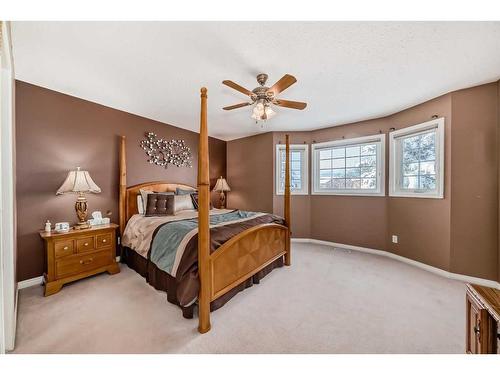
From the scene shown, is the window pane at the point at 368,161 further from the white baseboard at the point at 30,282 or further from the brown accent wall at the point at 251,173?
the white baseboard at the point at 30,282

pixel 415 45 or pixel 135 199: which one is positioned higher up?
pixel 415 45

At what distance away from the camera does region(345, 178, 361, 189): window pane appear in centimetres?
376

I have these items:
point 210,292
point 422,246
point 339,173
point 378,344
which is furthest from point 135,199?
point 422,246

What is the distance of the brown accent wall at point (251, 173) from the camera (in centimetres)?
441

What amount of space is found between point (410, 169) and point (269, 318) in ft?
9.97

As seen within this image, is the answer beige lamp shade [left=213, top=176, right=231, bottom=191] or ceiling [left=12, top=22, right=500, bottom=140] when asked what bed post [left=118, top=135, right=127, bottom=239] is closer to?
ceiling [left=12, top=22, right=500, bottom=140]

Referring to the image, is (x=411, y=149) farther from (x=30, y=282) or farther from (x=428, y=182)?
(x=30, y=282)

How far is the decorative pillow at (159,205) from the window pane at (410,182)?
3.65 m

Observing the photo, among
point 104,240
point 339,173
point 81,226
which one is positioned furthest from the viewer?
point 339,173

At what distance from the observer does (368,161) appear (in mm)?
3643

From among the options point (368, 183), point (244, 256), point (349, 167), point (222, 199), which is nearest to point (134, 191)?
point (222, 199)

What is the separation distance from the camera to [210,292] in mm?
1757
